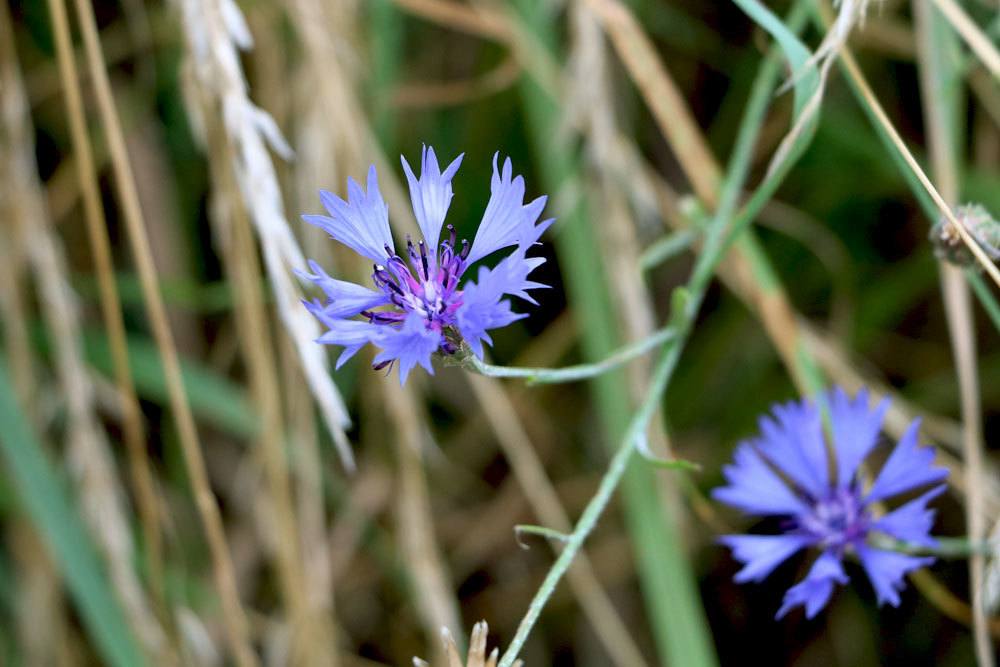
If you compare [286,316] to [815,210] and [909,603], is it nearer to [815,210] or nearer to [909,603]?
[815,210]

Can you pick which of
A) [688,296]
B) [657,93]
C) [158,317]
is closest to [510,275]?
[688,296]

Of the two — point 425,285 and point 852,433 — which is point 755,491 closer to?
point 852,433

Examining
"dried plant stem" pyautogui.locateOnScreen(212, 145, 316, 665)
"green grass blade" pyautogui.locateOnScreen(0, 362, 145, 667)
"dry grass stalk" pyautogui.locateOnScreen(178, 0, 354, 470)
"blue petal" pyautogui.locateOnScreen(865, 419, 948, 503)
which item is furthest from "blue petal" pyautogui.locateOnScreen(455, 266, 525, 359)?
"green grass blade" pyautogui.locateOnScreen(0, 362, 145, 667)

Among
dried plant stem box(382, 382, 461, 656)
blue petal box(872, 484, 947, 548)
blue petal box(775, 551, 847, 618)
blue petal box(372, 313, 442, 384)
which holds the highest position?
blue petal box(372, 313, 442, 384)

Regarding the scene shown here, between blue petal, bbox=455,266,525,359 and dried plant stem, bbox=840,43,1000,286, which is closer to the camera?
blue petal, bbox=455,266,525,359

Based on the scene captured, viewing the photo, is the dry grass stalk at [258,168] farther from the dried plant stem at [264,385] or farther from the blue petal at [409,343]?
the blue petal at [409,343]

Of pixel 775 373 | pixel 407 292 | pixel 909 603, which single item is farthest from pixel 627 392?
pixel 909 603

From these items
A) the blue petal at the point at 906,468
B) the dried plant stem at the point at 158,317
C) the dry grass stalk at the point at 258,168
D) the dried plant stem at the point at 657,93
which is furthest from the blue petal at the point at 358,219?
the dried plant stem at the point at 657,93

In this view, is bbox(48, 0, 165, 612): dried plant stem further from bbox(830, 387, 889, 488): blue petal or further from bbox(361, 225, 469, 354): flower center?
bbox(830, 387, 889, 488): blue petal
